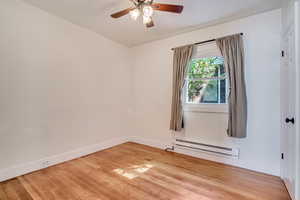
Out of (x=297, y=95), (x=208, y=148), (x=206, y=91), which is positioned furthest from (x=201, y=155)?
(x=297, y=95)

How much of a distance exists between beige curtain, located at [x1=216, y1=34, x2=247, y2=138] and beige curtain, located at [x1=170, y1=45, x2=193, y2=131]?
77 cm

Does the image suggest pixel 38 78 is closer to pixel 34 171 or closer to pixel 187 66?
pixel 34 171

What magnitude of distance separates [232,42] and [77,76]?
117 inches

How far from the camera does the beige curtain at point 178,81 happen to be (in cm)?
317

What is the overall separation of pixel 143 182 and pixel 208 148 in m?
1.45

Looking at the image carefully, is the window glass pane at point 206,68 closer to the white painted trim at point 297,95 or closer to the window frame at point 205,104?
the window frame at point 205,104

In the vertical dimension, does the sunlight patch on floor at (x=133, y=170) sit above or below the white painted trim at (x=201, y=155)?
below

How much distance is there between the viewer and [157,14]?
8.70ft

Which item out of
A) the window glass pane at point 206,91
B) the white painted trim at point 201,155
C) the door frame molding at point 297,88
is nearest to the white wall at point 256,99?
the white painted trim at point 201,155

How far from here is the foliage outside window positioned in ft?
9.61

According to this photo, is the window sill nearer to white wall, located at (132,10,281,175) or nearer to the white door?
white wall, located at (132,10,281,175)

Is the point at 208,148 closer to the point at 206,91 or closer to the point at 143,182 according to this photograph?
the point at 206,91

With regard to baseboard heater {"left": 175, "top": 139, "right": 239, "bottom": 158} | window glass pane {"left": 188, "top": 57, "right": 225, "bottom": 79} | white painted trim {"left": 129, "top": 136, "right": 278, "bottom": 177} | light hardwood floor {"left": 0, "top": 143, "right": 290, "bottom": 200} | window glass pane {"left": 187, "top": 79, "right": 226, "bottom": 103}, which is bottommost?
light hardwood floor {"left": 0, "top": 143, "right": 290, "bottom": 200}

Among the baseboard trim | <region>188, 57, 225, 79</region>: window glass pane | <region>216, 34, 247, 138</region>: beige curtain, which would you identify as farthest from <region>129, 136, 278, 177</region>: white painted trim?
<region>188, 57, 225, 79</region>: window glass pane
